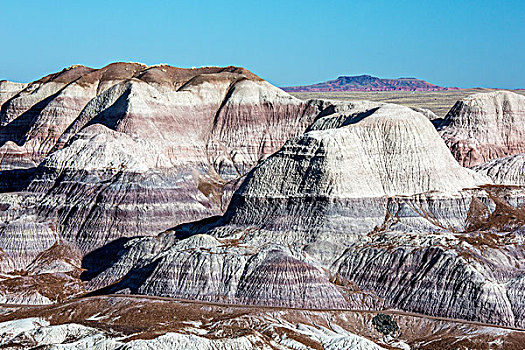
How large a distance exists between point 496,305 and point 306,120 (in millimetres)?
71980

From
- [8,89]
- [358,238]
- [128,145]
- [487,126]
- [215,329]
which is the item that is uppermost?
[8,89]

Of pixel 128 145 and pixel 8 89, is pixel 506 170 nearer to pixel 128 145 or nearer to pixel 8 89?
pixel 128 145

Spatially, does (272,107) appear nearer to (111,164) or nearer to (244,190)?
(111,164)

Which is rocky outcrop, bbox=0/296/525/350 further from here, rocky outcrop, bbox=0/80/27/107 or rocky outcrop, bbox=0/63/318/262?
rocky outcrop, bbox=0/80/27/107

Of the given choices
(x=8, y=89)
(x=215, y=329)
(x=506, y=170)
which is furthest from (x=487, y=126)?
(x=8, y=89)

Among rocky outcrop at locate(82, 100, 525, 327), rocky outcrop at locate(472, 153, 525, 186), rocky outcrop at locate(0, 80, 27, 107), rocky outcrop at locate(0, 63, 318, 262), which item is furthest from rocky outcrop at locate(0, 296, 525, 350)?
rocky outcrop at locate(0, 80, 27, 107)

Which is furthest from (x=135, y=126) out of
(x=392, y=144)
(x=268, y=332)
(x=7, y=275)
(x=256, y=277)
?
(x=268, y=332)

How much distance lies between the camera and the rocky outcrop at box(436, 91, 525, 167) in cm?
10969

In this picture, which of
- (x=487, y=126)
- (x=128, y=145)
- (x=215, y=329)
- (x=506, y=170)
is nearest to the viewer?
(x=215, y=329)

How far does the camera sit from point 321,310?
62281 millimetres

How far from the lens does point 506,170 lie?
96.3 meters

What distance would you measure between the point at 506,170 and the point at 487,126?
1684 centimetres

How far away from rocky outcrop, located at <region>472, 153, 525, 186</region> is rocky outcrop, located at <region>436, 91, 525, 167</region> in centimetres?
916

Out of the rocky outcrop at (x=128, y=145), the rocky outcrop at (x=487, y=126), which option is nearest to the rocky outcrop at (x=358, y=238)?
the rocky outcrop at (x=128, y=145)
